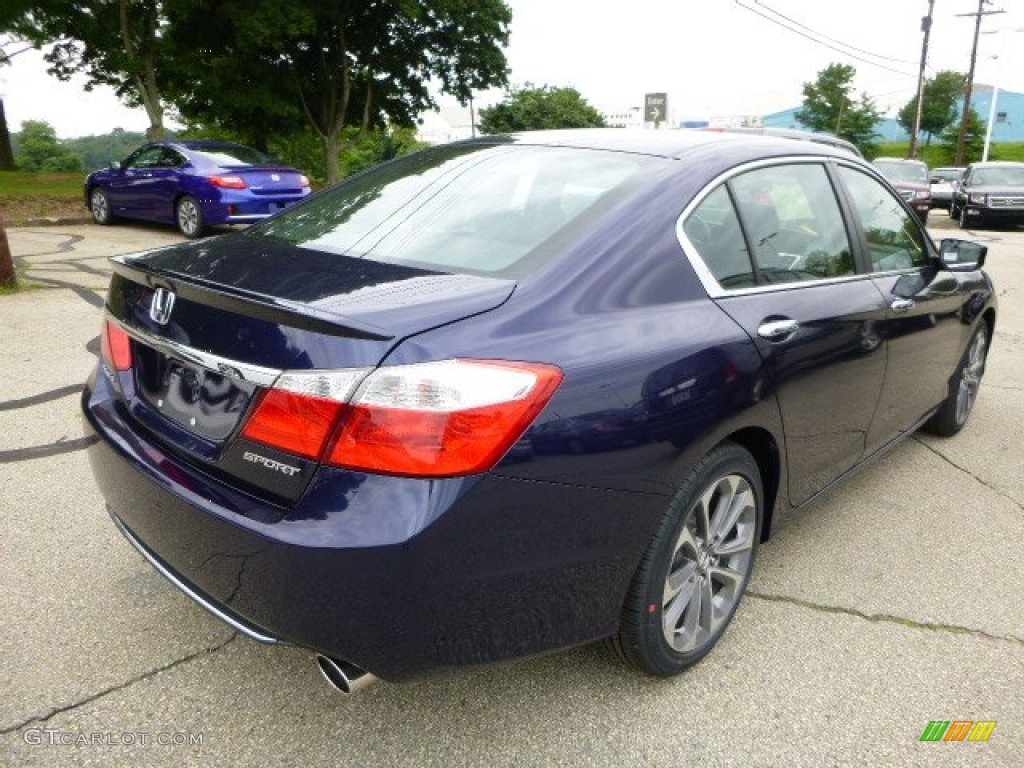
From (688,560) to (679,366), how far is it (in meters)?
0.61

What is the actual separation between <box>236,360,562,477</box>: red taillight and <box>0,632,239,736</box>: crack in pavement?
37.6 inches

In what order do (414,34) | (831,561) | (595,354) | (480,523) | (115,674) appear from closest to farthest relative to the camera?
(480,523) < (595,354) < (115,674) < (831,561) < (414,34)

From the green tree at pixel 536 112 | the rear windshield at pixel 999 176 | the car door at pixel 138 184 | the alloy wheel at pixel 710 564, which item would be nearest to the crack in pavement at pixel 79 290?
the car door at pixel 138 184

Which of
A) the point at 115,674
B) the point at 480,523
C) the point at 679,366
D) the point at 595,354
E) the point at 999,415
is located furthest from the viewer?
the point at 999,415

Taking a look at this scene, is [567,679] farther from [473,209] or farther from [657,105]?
[657,105]

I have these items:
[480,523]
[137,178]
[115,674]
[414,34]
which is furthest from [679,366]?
[414,34]

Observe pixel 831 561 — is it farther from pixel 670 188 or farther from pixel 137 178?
pixel 137 178

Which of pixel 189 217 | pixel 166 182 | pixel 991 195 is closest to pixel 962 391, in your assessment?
pixel 189 217

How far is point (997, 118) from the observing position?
335 feet

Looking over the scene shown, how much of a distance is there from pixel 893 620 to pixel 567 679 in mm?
1184

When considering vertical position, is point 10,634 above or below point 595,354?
below

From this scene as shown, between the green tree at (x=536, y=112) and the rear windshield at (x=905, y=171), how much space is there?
1406 inches

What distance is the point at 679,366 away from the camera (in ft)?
6.69

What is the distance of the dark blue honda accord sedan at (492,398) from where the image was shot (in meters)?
1.67
